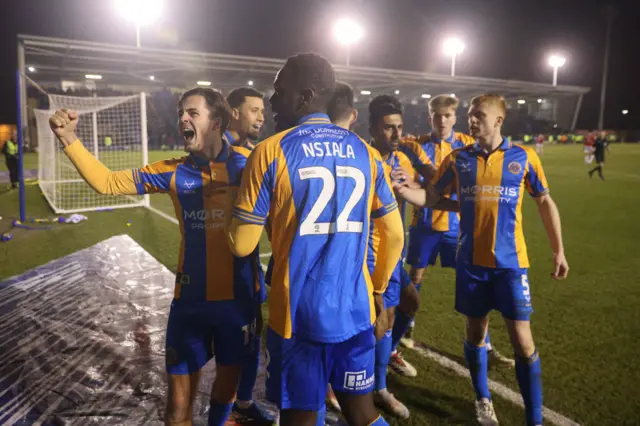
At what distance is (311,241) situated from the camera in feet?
6.69

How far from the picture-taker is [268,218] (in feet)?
7.20

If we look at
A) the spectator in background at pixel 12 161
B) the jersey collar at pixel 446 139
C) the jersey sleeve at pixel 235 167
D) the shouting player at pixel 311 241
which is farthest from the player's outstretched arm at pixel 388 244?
A: the spectator in background at pixel 12 161

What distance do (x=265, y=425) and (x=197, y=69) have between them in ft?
116

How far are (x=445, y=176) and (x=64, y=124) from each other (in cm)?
266

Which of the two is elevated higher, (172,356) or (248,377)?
(172,356)

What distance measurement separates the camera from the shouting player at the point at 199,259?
264 centimetres

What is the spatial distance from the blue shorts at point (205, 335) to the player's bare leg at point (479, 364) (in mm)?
1684

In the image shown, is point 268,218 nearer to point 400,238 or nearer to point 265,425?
point 400,238

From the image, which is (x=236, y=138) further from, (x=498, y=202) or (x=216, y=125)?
(x=498, y=202)

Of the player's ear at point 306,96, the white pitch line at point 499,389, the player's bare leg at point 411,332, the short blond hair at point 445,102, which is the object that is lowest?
the white pitch line at point 499,389

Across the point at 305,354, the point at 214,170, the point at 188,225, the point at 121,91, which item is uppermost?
the point at 121,91

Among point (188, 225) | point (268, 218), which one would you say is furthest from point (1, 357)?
point (268, 218)

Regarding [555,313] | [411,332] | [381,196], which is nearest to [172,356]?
[381,196]

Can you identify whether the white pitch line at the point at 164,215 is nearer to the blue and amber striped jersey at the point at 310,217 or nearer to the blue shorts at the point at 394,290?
the blue shorts at the point at 394,290
